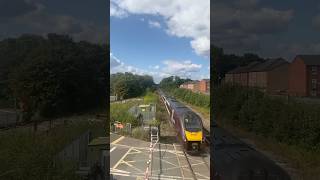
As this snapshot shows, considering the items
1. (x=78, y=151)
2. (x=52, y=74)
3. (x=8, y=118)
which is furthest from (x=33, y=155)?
(x=52, y=74)

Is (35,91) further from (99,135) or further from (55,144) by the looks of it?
(99,135)

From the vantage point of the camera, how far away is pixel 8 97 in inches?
196

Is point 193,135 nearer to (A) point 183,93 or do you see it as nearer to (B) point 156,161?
(B) point 156,161

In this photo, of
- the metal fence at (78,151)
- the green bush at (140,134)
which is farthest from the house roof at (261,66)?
the green bush at (140,134)

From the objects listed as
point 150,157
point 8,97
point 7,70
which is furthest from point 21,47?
point 150,157

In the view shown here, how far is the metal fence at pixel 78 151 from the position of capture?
199 inches

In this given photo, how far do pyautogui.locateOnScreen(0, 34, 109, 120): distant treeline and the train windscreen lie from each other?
160 inches

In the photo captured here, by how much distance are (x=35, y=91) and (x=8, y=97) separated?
0.36 meters

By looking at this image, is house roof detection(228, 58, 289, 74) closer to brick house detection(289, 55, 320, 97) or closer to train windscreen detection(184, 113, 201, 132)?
brick house detection(289, 55, 320, 97)

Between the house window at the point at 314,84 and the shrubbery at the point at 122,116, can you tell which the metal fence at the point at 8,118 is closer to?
the house window at the point at 314,84

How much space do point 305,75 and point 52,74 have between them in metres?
3.96

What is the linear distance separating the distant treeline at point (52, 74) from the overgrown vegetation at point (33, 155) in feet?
1.11

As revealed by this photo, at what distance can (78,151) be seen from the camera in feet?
17.4

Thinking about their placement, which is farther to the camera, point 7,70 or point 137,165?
point 137,165
